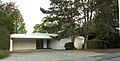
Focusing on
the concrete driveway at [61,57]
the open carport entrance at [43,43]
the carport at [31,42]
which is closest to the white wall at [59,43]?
the open carport entrance at [43,43]

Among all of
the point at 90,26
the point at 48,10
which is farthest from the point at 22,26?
the point at 90,26

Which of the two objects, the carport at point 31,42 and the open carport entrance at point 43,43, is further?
the open carport entrance at point 43,43

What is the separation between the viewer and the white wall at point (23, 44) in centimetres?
4015

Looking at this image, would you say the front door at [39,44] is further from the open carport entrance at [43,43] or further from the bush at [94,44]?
the bush at [94,44]

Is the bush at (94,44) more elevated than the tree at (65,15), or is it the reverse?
the tree at (65,15)

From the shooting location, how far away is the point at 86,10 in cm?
3256

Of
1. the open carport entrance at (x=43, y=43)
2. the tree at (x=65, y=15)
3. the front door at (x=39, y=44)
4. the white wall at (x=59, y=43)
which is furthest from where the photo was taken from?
the open carport entrance at (x=43, y=43)

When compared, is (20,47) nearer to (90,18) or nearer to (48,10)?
(48,10)

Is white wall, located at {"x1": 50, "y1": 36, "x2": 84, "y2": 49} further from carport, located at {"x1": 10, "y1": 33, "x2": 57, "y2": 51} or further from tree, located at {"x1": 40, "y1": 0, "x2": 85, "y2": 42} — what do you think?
tree, located at {"x1": 40, "y1": 0, "x2": 85, "y2": 42}

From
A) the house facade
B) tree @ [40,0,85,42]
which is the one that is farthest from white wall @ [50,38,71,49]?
tree @ [40,0,85,42]

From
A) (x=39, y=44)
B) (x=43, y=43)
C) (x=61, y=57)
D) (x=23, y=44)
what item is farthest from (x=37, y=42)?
(x=61, y=57)

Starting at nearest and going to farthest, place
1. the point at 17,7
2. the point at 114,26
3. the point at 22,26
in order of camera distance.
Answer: the point at 114,26 → the point at 17,7 → the point at 22,26

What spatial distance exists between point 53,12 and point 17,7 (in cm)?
1795

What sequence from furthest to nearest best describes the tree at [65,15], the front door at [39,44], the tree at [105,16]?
the front door at [39,44], the tree at [105,16], the tree at [65,15]
